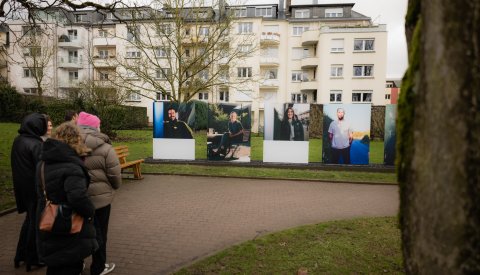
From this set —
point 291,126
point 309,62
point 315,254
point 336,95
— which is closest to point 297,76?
→ point 309,62

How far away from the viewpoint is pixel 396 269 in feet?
14.5

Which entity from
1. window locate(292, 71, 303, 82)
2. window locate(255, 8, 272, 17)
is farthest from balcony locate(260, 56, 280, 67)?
window locate(255, 8, 272, 17)

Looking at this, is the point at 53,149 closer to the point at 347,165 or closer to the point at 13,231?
the point at 13,231

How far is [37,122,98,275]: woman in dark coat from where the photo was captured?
304 centimetres

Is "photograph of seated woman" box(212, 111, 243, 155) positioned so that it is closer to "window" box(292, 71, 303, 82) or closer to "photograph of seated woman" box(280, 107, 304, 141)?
"photograph of seated woman" box(280, 107, 304, 141)

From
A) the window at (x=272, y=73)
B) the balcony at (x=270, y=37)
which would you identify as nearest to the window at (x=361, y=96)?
the window at (x=272, y=73)

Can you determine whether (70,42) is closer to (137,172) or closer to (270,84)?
(270,84)

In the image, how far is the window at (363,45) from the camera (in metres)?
39.3

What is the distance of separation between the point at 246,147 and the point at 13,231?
29.1 ft

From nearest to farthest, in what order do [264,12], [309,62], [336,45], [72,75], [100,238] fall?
[100,238] < [336,45] < [309,62] < [264,12] < [72,75]

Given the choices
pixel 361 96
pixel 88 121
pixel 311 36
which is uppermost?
pixel 311 36

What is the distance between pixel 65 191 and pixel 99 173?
0.81 meters

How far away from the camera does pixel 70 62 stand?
5078 cm

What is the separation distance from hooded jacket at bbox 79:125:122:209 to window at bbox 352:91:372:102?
39639mm
